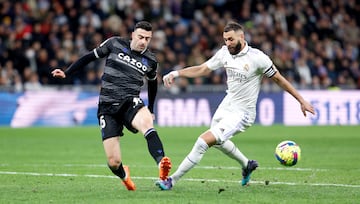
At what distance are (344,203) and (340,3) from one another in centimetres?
2630

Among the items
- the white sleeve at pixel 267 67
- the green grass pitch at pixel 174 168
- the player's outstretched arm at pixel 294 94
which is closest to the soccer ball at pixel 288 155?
the green grass pitch at pixel 174 168

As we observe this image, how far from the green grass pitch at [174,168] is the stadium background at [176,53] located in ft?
11.3

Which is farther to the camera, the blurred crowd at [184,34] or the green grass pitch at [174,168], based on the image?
the blurred crowd at [184,34]

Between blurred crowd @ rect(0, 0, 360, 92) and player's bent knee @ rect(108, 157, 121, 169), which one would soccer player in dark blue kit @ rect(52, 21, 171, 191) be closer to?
player's bent knee @ rect(108, 157, 121, 169)

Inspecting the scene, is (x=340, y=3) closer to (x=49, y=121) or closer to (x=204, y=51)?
(x=204, y=51)

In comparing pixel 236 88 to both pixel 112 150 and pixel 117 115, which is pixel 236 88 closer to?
pixel 117 115

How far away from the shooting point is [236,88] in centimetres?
1140

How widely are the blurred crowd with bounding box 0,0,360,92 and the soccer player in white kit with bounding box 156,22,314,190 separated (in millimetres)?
15380

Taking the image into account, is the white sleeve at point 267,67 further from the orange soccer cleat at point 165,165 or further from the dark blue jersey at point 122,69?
the orange soccer cleat at point 165,165

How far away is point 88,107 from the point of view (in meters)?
26.4

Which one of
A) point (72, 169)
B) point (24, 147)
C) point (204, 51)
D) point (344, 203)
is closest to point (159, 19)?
point (204, 51)

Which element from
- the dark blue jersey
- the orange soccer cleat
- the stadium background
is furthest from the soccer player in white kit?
the stadium background

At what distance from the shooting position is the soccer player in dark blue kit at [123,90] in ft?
35.2

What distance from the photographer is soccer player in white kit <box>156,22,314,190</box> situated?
35.9 feet
